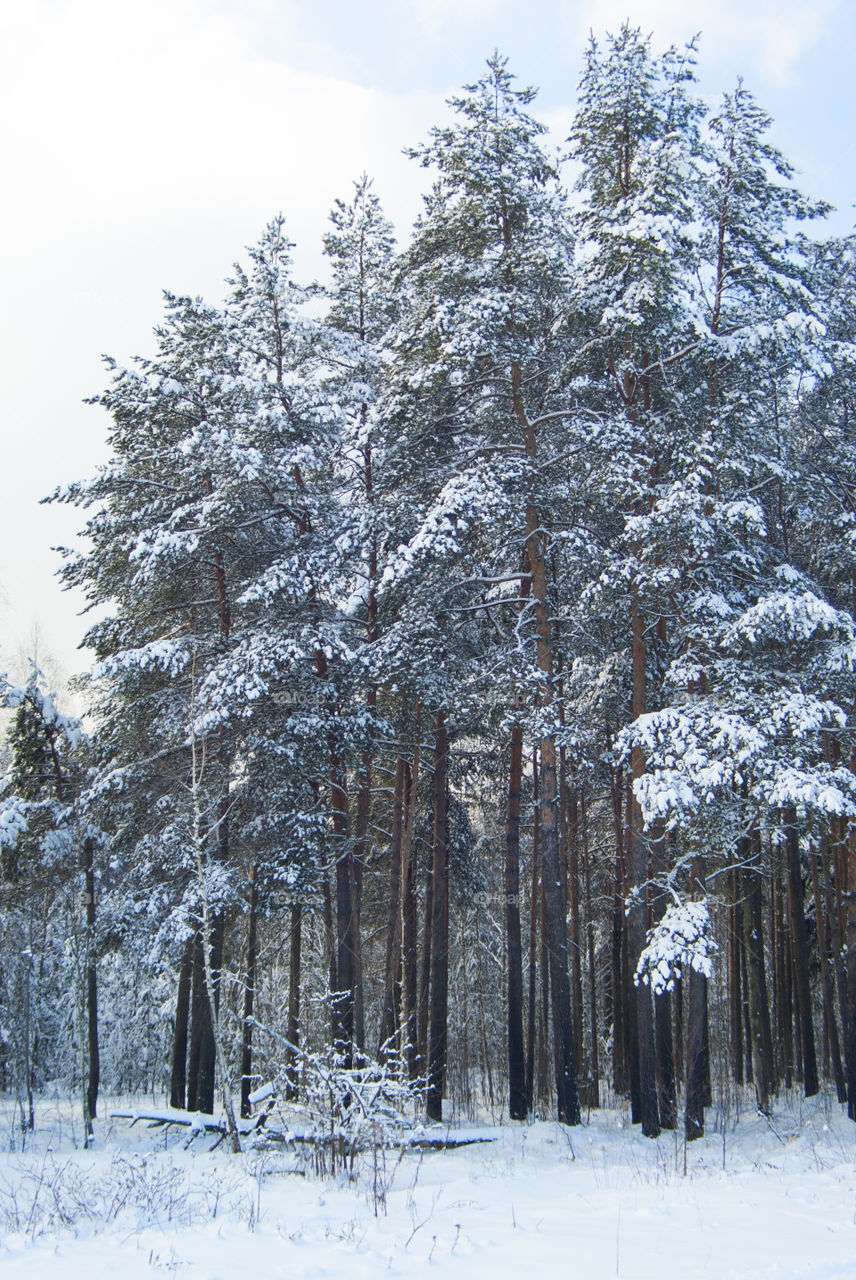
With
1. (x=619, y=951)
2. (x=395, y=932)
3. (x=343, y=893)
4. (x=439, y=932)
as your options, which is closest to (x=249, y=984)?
(x=343, y=893)

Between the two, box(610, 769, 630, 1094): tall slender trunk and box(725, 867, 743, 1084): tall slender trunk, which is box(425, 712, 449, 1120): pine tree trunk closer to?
box(610, 769, 630, 1094): tall slender trunk

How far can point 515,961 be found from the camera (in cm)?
1650

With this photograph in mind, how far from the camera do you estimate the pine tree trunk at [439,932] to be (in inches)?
650

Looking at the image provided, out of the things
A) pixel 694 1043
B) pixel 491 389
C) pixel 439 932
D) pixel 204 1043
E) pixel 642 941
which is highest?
pixel 491 389

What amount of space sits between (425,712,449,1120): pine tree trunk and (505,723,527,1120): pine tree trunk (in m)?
1.31

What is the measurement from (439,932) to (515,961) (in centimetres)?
155

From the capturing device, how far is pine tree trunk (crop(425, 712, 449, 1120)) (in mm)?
16500

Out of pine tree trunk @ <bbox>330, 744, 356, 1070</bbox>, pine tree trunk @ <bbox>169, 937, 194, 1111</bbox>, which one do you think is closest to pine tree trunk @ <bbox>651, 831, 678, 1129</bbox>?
pine tree trunk @ <bbox>330, 744, 356, 1070</bbox>

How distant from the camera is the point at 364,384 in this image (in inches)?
696

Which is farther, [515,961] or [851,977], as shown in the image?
[515,961]

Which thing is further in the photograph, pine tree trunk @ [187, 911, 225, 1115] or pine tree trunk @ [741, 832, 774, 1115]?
pine tree trunk @ [187, 911, 225, 1115]

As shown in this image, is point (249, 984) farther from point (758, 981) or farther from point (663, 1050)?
point (758, 981)

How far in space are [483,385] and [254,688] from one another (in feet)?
23.9

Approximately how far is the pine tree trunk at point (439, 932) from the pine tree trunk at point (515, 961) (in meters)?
1.31
